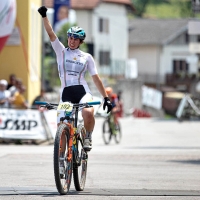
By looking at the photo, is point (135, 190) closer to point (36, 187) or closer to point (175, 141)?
point (36, 187)

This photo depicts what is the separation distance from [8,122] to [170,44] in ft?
228

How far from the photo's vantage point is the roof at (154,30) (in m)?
88.3

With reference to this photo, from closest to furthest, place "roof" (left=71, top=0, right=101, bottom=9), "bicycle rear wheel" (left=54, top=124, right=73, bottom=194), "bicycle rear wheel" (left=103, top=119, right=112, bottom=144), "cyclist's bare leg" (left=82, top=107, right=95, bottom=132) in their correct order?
"bicycle rear wheel" (left=54, top=124, right=73, bottom=194) < "cyclist's bare leg" (left=82, top=107, right=95, bottom=132) < "bicycle rear wheel" (left=103, top=119, right=112, bottom=144) < "roof" (left=71, top=0, right=101, bottom=9)

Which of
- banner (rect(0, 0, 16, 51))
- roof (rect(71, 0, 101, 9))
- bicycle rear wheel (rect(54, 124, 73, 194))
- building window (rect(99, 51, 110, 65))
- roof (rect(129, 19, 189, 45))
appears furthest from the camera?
roof (rect(129, 19, 189, 45))

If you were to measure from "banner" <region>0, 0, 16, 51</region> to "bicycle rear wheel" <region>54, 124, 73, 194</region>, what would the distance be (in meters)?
13.7

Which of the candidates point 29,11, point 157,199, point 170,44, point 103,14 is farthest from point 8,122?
point 170,44

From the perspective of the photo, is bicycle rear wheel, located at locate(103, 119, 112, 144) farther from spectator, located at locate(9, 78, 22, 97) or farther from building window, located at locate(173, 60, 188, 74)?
building window, located at locate(173, 60, 188, 74)

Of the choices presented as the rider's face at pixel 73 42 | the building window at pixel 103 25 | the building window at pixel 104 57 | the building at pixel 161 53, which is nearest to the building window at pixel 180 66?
the building at pixel 161 53

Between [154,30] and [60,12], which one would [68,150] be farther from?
[154,30]

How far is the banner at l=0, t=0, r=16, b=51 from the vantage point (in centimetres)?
2291

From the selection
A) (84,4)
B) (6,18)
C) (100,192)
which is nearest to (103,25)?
(84,4)

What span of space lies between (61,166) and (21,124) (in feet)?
37.5

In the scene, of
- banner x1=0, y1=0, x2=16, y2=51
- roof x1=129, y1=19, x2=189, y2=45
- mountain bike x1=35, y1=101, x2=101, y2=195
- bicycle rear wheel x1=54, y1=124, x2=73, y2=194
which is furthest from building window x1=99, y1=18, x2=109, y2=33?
bicycle rear wheel x1=54, y1=124, x2=73, y2=194

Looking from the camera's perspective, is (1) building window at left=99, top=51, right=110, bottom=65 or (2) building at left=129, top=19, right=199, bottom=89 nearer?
(1) building window at left=99, top=51, right=110, bottom=65
